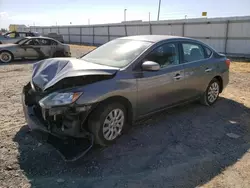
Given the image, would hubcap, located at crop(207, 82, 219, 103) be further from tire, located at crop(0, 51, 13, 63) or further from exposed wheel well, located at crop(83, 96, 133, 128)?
tire, located at crop(0, 51, 13, 63)

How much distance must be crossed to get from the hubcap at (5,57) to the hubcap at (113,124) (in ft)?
35.8

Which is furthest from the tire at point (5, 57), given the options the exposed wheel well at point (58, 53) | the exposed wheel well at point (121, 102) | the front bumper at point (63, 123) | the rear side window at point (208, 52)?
the exposed wheel well at point (121, 102)

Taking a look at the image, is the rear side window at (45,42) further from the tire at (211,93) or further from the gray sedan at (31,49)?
the tire at (211,93)

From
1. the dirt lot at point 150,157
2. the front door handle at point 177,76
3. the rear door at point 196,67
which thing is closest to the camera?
the dirt lot at point 150,157

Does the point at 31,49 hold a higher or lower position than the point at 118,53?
lower

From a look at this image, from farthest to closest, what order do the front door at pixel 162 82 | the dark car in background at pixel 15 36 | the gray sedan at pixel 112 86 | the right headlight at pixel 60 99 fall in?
the dark car in background at pixel 15 36 → the front door at pixel 162 82 → the gray sedan at pixel 112 86 → the right headlight at pixel 60 99

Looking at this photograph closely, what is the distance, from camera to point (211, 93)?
5785mm

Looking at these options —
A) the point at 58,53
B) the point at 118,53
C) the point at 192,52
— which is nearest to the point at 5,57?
the point at 58,53

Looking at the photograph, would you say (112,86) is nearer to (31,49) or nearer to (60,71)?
(60,71)

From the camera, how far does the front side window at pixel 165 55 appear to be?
4.27 metres

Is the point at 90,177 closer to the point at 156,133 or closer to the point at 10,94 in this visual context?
the point at 156,133

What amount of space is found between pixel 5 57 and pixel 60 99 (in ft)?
36.0

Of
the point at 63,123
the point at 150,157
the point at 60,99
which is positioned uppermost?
the point at 60,99

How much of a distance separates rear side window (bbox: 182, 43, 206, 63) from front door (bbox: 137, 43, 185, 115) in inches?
11.0
